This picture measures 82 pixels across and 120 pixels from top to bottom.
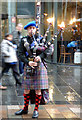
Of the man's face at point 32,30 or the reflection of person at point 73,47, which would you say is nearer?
the man's face at point 32,30

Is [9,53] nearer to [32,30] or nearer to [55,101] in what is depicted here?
[55,101]

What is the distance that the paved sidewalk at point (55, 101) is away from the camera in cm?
516

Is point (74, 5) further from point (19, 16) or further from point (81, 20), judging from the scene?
point (19, 16)

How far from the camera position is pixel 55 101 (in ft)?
21.2

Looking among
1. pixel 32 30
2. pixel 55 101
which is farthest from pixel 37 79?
pixel 55 101

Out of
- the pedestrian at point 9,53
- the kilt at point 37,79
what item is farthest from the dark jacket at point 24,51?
the pedestrian at point 9,53

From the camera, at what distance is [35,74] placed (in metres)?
5.11

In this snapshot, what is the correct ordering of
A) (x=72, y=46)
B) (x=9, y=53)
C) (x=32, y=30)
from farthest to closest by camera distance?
(x=72, y=46)
(x=9, y=53)
(x=32, y=30)

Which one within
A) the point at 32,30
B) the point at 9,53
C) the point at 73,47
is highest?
the point at 32,30

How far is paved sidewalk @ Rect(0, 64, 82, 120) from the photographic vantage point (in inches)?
203

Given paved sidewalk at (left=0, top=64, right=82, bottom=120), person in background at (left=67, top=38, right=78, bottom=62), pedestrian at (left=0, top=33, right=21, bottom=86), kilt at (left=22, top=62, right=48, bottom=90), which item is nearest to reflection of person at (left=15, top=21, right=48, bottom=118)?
kilt at (left=22, top=62, right=48, bottom=90)

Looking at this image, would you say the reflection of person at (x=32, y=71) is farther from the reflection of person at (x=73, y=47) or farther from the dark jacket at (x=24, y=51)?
the reflection of person at (x=73, y=47)

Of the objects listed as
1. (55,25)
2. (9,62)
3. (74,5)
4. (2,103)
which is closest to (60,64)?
(55,25)

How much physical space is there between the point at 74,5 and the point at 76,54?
94.5 inches
